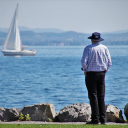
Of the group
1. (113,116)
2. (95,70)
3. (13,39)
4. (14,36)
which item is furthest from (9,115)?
A: (13,39)

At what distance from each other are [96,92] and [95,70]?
20.9 inches

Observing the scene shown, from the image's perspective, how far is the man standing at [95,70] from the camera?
703 cm

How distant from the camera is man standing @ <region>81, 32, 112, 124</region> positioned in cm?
703

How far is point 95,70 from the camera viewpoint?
7023mm

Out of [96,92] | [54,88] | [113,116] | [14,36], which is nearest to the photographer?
[96,92]

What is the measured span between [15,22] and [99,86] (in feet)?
234

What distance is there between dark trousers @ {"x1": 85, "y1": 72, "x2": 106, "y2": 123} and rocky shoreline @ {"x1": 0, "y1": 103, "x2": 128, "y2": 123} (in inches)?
44.8

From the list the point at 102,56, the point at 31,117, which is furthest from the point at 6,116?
the point at 102,56

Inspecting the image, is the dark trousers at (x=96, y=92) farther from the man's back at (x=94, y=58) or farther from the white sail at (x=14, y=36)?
the white sail at (x=14, y=36)

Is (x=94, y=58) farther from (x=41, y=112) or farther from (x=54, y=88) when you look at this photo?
(x=54, y=88)

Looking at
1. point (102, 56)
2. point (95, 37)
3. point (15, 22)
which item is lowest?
point (102, 56)

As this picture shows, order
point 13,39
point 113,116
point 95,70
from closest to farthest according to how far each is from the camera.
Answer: point 95,70 < point 113,116 < point 13,39

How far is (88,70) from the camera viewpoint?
705cm

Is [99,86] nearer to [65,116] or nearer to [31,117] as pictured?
[65,116]
